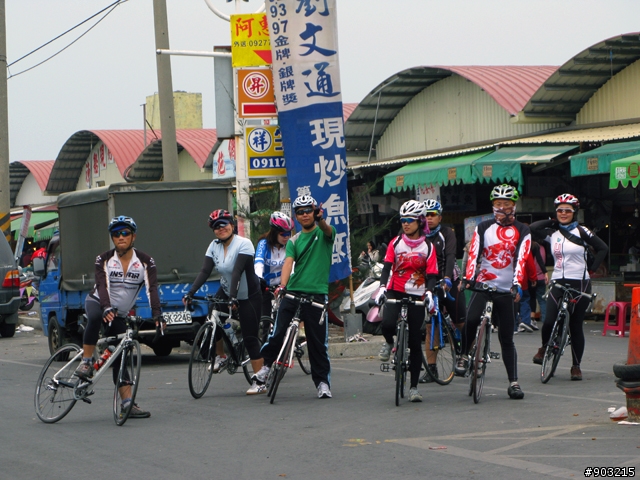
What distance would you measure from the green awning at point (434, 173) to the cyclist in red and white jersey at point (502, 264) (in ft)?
31.4

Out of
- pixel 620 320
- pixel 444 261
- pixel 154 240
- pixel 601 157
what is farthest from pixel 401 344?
pixel 601 157

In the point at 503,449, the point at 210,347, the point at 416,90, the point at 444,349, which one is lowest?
the point at 503,449

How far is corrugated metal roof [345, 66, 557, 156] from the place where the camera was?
23.6m

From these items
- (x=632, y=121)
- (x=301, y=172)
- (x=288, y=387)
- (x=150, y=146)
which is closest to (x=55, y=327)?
(x=301, y=172)

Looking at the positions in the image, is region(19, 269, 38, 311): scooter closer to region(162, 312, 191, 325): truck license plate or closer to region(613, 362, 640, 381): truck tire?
region(162, 312, 191, 325): truck license plate

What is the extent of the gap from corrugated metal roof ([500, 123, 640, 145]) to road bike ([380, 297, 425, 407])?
9495mm

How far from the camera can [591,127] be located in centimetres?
2125

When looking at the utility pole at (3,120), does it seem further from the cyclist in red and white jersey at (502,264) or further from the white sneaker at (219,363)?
the cyclist in red and white jersey at (502,264)

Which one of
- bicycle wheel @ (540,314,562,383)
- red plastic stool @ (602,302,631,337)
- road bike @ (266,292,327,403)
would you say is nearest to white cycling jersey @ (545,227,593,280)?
bicycle wheel @ (540,314,562,383)

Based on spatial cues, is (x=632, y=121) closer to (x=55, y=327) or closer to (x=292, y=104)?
(x=292, y=104)

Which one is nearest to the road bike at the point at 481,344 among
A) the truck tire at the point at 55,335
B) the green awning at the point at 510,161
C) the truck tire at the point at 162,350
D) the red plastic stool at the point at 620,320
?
the truck tire at the point at 162,350

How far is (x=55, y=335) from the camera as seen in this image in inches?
613

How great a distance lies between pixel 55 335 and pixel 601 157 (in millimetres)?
9195

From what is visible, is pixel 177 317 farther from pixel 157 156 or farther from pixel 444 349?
pixel 157 156
